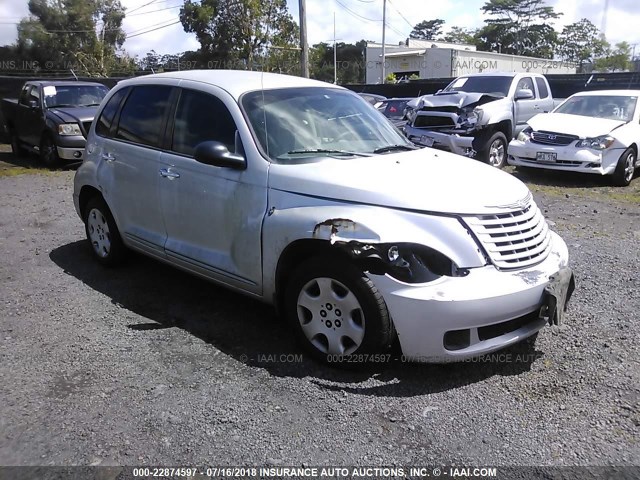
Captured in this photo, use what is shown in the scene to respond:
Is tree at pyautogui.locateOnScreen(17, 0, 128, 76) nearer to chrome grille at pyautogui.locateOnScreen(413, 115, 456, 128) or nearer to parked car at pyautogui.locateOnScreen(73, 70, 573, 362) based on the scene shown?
chrome grille at pyautogui.locateOnScreen(413, 115, 456, 128)

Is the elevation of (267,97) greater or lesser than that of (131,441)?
greater

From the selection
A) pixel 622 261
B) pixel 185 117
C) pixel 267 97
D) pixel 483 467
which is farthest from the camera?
pixel 622 261

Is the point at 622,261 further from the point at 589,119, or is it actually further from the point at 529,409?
the point at 589,119

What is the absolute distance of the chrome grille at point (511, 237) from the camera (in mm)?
3135

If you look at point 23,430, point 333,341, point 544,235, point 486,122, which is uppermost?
point 486,122

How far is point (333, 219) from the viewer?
3.22 meters

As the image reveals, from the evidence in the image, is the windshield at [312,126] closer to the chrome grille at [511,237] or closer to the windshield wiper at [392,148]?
the windshield wiper at [392,148]

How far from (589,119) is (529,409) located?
905 cm

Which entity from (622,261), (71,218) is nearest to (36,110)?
(71,218)

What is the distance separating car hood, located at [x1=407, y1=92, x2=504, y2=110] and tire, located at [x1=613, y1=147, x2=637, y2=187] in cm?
279

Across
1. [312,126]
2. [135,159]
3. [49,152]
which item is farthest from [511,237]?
[49,152]

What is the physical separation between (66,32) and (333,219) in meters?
53.6

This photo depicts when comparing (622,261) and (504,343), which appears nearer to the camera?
(504,343)

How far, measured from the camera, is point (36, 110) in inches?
497
